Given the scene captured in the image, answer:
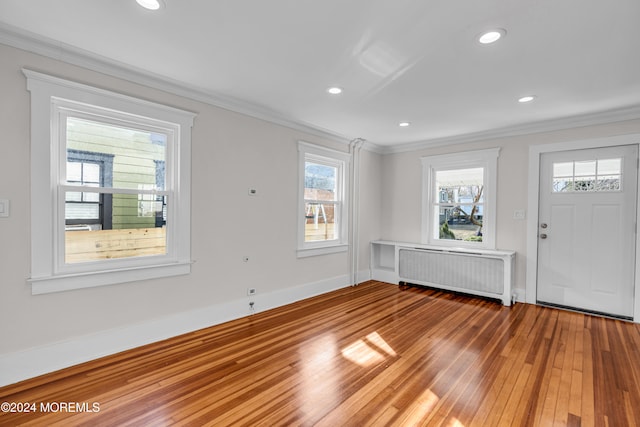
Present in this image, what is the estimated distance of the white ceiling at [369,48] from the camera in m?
1.90

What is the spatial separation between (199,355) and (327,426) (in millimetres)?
1385

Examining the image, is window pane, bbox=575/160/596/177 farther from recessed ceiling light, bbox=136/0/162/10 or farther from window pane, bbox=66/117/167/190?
window pane, bbox=66/117/167/190

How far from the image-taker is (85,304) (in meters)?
2.54

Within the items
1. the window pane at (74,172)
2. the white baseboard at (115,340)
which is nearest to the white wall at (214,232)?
the white baseboard at (115,340)

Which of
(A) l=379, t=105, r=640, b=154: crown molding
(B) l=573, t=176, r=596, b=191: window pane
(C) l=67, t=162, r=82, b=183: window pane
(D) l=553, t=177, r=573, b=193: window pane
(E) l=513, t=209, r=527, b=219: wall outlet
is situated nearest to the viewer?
(C) l=67, t=162, r=82, b=183: window pane

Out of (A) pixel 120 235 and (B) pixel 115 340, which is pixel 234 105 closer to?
(A) pixel 120 235

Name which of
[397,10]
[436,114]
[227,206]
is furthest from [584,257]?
[227,206]

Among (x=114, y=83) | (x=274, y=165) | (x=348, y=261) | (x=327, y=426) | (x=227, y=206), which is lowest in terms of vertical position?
(x=327, y=426)

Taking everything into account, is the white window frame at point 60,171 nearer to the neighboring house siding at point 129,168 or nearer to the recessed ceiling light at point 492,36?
the neighboring house siding at point 129,168

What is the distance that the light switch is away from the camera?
7.19 feet

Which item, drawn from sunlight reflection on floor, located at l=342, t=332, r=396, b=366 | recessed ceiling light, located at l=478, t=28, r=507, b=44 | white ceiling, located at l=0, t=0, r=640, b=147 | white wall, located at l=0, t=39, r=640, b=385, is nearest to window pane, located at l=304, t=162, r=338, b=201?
white wall, located at l=0, t=39, r=640, b=385

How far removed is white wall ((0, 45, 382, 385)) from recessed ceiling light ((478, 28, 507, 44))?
8.18ft

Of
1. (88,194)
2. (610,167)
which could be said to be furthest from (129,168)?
(610,167)

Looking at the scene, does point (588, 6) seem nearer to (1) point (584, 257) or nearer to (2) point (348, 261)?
(1) point (584, 257)
